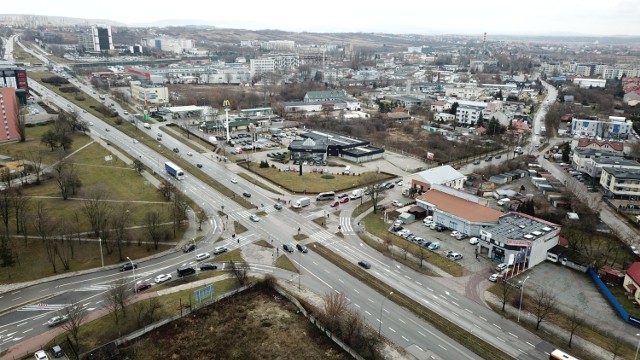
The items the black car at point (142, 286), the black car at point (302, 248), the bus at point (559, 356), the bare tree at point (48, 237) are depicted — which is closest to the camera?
the bus at point (559, 356)

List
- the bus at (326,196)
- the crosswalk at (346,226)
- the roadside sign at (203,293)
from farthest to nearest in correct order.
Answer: the bus at (326,196) → the crosswalk at (346,226) → the roadside sign at (203,293)

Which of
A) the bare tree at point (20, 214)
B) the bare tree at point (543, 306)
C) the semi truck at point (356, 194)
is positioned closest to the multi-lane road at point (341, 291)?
the bare tree at point (543, 306)

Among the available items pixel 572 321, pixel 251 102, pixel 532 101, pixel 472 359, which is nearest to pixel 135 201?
pixel 472 359

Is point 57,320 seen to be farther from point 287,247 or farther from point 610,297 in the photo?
point 610,297

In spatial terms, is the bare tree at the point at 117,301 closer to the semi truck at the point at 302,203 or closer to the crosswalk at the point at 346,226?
the crosswalk at the point at 346,226

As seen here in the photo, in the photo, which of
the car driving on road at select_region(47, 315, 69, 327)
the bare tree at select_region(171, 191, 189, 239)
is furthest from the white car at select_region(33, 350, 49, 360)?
the bare tree at select_region(171, 191, 189, 239)

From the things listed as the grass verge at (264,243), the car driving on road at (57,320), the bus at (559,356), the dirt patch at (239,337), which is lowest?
the dirt patch at (239,337)
